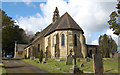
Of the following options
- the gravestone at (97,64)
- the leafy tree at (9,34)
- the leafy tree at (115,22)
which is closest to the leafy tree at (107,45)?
the leafy tree at (115,22)

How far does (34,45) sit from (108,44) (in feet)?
63.6

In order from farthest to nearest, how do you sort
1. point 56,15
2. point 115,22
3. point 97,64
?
point 56,15
point 115,22
point 97,64

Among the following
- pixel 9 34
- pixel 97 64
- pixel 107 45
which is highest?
pixel 9 34

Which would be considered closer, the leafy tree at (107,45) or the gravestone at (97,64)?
the gravestone at (97,64)

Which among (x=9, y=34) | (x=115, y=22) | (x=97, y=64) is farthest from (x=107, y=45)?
(x=9, y=34)

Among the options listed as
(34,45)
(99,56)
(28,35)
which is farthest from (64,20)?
(28,35)

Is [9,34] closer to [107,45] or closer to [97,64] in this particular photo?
[107,45]

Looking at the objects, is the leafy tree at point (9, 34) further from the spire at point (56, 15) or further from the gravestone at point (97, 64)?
the gravestone at point (97, 64)

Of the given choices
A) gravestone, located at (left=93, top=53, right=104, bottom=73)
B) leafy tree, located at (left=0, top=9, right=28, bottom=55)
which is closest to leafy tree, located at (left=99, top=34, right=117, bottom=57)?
gravestone, located at (left=93, top=53, right=104, bottom=73)

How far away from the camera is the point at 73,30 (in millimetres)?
27375

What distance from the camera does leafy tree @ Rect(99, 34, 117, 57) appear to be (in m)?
30.2

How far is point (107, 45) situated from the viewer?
3025cm

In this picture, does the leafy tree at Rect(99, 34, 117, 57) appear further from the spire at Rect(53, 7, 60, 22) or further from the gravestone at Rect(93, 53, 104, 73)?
the gravestone at Rect(93, 53, 104, 73)

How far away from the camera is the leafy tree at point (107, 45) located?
30.2 metres
